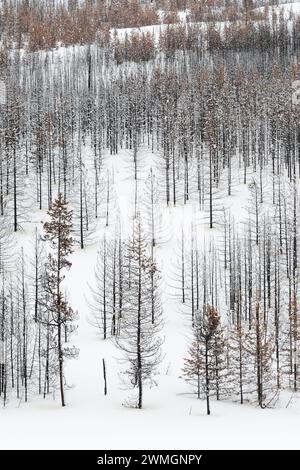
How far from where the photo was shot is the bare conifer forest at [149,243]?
31.3 metres

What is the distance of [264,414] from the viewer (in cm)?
3181

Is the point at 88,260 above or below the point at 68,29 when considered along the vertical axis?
below

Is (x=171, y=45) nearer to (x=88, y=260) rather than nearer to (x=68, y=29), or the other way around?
(x=68, y=29)

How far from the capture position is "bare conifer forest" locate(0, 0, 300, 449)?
3127 centimetres

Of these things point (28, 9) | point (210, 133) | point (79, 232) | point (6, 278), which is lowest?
point (6, 278)

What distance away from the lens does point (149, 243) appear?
57.8m

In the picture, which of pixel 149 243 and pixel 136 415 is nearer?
pixel 136 415

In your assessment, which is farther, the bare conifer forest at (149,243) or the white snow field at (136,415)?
the bare conifer forest at (149,243)

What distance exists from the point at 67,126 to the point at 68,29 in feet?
311

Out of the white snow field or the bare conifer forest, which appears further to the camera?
the bare conifer forest

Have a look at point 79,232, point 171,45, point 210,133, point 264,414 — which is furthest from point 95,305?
point 171,45

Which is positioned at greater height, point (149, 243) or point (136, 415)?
point (149, 243)

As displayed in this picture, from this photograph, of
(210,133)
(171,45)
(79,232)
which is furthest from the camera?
(171,45)
